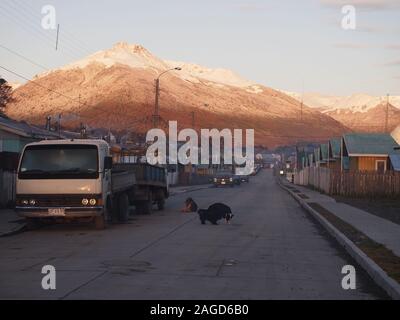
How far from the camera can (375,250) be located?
16.3 m

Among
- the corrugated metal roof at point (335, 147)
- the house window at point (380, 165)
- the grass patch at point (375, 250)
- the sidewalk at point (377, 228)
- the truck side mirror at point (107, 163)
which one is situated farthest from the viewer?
the corrugated metal roof at point (335, 147)

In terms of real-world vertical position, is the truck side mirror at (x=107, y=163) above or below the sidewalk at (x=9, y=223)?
above

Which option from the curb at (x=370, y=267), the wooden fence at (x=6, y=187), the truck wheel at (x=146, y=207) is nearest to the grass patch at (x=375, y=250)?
the curb at (x=370, y=267)

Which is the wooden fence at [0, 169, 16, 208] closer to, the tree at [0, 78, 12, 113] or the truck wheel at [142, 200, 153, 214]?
the truck wheel at [142, 200, 153, 214]

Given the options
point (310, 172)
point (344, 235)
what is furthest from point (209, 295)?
point (310, 172)

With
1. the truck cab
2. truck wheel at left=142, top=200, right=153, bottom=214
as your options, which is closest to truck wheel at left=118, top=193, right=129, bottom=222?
the truck cab

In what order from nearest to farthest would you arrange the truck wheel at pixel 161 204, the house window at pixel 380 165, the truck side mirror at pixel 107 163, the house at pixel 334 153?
the truck side mirror at pixel 107 163 < the truck wheel at pixel 161 204 < the house window at pixel 380 165 < the house at pixel 334 153

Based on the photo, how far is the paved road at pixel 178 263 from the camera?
36.8ft

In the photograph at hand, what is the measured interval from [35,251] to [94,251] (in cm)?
125

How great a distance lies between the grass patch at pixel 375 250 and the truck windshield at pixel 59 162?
713 centimetres

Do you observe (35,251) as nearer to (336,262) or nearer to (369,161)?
(336,262)

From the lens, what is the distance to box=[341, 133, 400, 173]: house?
5519cm

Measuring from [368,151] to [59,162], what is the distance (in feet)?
125

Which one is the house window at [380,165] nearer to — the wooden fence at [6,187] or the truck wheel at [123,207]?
the wooden fence at [6,187]
